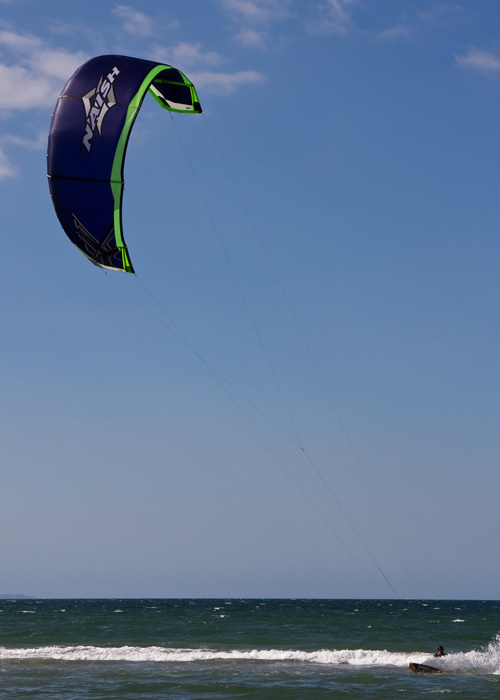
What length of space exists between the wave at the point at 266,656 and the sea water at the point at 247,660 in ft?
0.11

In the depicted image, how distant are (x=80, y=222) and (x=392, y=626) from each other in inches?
1212

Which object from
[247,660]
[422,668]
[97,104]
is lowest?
[422,668]

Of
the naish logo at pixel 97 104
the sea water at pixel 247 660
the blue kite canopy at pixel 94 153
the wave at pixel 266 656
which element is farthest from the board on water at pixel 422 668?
the naish logo at pixel 97 104

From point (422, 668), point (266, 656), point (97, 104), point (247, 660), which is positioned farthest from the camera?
point (266, 656)

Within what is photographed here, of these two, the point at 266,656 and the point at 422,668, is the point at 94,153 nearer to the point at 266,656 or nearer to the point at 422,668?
the point at 422,668

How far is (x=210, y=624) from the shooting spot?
41500mm

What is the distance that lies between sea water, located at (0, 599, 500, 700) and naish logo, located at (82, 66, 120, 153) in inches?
437

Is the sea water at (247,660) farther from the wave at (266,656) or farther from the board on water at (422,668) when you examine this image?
the board on water at (422,668)

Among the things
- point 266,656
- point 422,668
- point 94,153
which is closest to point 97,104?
point 94,153

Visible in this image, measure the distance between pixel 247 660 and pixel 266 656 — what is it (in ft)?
3.46

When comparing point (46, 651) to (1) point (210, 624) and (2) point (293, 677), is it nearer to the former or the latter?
(2) point (293, 677)

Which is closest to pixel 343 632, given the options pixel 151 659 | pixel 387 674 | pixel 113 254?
pixel 151 659

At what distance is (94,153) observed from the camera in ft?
49.3

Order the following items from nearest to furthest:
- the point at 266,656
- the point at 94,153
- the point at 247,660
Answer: the point at 94,153
the point at 247,660
the point at 266,656
